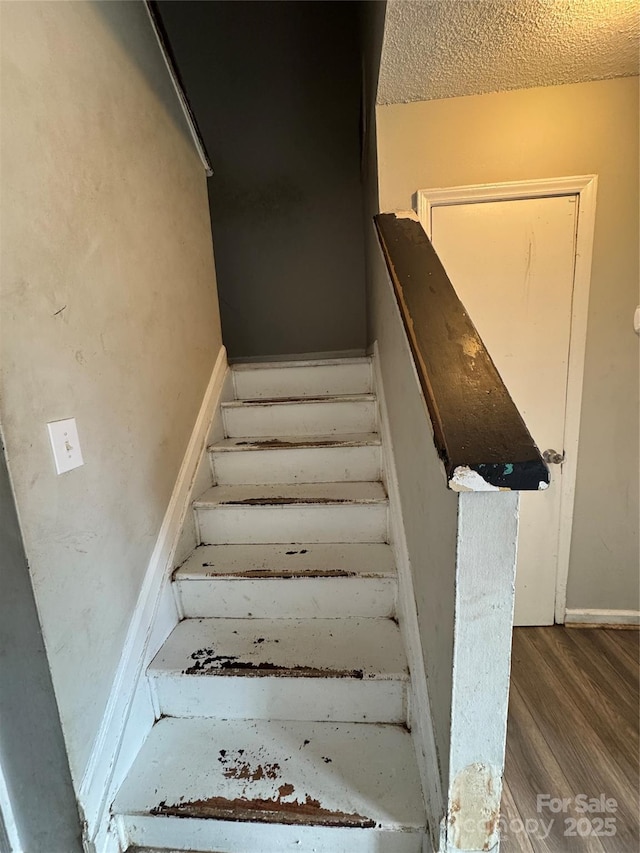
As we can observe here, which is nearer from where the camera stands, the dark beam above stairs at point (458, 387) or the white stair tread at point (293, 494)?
the dark beam above stairs at point (458, 387)

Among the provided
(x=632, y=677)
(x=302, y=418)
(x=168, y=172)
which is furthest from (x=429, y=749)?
(x=168, y=172)

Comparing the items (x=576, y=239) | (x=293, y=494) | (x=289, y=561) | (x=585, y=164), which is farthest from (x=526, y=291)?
(x=289, y=561)

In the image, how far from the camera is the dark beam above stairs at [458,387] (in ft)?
1.94

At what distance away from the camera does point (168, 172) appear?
1.61 metres

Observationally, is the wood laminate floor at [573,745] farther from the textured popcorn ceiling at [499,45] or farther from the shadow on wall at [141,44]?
the shadow on wall at [141,44]

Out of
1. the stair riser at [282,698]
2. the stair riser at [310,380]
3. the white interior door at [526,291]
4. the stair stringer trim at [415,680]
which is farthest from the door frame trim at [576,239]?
the stair riser at [282,698]

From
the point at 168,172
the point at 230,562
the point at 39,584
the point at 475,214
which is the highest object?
the point at 168,172

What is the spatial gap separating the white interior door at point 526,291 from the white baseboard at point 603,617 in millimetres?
401

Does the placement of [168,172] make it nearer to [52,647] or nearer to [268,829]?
[52,647]

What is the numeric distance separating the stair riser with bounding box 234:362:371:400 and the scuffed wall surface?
698mm

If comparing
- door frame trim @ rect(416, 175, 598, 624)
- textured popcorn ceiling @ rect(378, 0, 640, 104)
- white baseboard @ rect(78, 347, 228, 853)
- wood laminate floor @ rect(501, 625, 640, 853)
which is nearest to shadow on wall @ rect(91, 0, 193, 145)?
textured popcorn ceiling @ rect(378, 0, 640, 104)

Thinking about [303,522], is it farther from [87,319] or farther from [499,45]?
[499,45]

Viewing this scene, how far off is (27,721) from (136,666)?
29 centimetres

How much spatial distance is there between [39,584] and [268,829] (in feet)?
2.60
